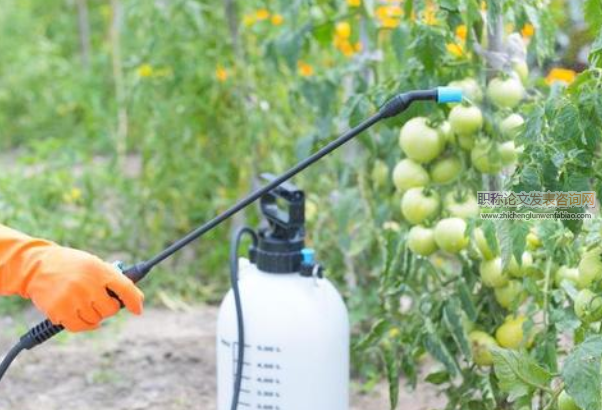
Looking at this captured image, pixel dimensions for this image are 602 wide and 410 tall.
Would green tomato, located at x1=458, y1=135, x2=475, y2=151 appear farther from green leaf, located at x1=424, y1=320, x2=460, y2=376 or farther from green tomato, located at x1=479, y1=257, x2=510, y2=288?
green leaf, located at x1=424, y1=320, x2=460, y2=376

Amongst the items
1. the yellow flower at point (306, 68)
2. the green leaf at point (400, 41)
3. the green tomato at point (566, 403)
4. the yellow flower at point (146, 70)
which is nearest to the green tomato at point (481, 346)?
the green tomato at point (566, 403)

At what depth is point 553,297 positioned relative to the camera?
205cm

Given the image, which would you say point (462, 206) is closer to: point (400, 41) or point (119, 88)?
point (400, 41)

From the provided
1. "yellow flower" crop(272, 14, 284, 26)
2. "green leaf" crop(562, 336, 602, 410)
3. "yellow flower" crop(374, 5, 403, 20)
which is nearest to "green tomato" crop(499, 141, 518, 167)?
"green leaf" crop(562, 336, 602, 410)

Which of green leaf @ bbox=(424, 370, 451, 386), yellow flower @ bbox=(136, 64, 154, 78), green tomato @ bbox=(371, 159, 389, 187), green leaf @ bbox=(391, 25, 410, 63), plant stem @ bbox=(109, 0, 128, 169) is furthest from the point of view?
plant stem @ bbox=(109, 0, 128, 169)

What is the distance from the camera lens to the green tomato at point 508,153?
206cm

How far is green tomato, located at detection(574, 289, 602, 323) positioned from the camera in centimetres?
178

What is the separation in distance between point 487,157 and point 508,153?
0.04m

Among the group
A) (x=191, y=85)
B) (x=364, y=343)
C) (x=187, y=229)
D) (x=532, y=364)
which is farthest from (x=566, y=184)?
(x=187, y=229)

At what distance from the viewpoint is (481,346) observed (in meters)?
2.14

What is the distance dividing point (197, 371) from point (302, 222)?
988 millimetres

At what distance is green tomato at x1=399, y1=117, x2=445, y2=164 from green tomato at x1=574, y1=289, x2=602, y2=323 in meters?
0.42

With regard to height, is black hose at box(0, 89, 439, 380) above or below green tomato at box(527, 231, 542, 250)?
above

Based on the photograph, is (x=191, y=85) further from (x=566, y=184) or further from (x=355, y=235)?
(x=566, y=184)
